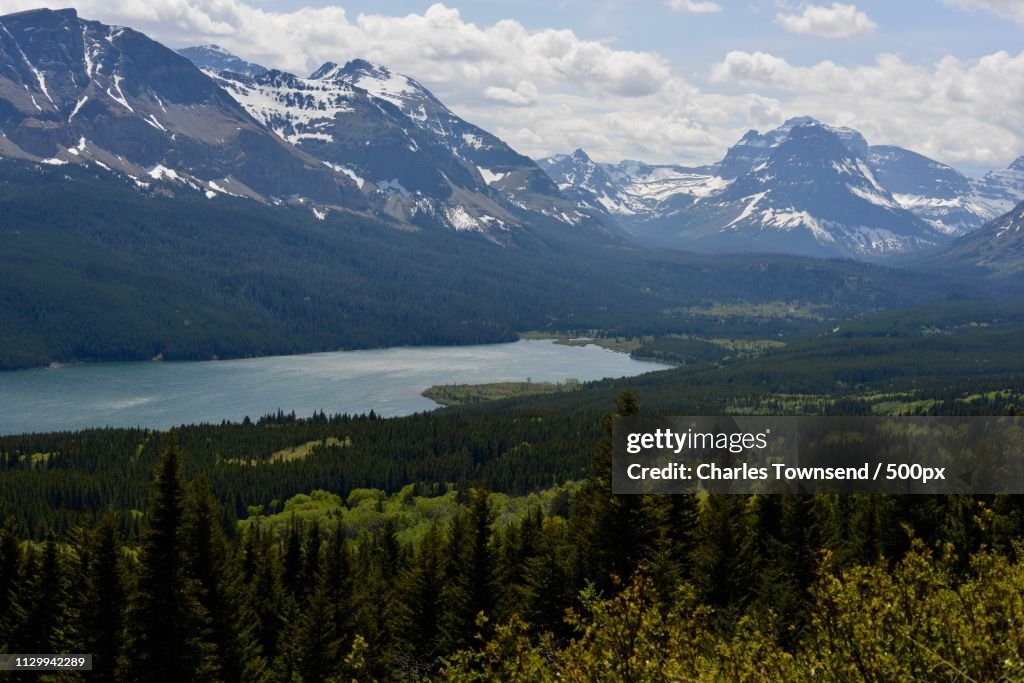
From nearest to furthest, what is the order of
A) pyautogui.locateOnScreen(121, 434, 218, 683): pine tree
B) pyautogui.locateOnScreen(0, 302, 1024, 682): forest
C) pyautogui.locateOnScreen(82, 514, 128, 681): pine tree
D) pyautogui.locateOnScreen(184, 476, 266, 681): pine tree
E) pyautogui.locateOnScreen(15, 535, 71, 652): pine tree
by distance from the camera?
1. pyautogui.locateOnScreen(0, 302, 1024, 682): forest
2. pyautogui.locateOnScreen(121, 434, 218, 683): pine tree
3. pyautogui.locateOnScreen(82, 514, 128, 681): pine tree
4. pyautogui.locateOnScreen(184, 476, 266, 681): pine tree
5. pyautogui.locateOnScreen(15, 535, 71, 652): pine tree

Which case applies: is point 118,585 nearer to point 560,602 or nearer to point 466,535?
point 466,535

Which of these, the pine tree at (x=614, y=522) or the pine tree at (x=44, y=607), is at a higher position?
the pine tree at (x=614, y=522)

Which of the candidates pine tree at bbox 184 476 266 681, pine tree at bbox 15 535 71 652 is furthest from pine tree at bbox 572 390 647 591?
pine tree at bbox 15 535 71 652

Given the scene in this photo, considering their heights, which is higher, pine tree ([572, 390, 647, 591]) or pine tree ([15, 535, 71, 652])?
pine tree ([572, 390, 647, 591])

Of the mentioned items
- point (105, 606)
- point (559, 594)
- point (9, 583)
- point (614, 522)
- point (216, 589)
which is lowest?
point (559, 594)

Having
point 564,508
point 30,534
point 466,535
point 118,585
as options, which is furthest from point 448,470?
point 118,585

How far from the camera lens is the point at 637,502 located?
48.4 metres

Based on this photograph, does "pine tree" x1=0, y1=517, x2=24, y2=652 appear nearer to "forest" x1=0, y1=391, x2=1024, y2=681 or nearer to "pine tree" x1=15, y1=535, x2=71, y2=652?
"forest" x1=0, y1=391, x2=1024, y2=681

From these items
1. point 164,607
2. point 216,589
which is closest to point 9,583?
point 216,589

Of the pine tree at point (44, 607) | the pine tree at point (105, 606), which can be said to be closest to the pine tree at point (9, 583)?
the pine tree at point (44, 607)

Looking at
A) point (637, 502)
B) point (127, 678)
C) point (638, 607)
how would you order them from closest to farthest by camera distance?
1. point (638, 607)
2. point (127, 678)
3. point (637, 502)

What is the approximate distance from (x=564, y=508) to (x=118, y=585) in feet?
221

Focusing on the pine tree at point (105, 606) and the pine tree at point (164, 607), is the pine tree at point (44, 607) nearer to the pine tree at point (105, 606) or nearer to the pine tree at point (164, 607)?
the pine tree at point (105, 606)

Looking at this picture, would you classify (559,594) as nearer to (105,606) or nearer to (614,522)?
(614,522)
